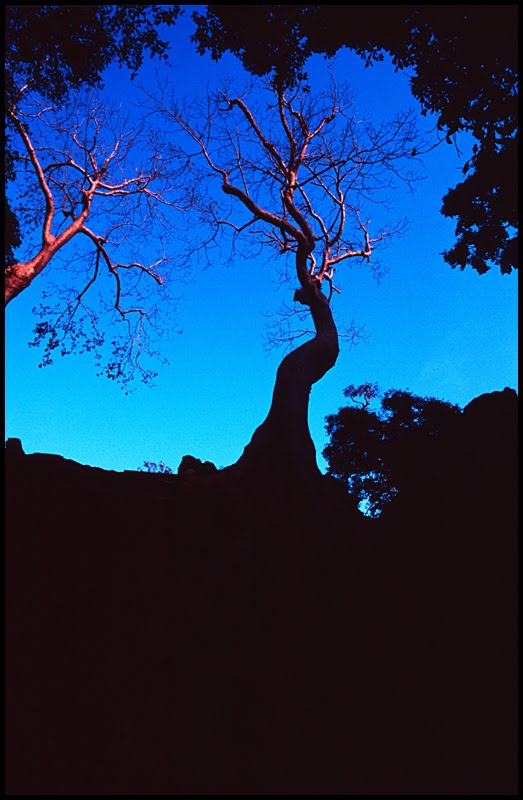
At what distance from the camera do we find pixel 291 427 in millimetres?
7418

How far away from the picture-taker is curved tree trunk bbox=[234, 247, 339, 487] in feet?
22.8

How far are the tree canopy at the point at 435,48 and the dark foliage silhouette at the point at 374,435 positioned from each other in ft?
26.8

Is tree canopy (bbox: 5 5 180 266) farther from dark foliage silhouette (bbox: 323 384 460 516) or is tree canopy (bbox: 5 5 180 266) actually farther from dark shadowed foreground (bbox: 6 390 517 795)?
dark foliage silhouette (bbox: 323 384 460 516)

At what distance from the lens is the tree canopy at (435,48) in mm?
5953

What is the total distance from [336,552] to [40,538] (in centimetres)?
331

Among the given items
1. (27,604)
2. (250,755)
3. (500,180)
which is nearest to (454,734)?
(250,755)

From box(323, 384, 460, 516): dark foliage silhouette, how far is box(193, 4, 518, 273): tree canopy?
8173 millimetres

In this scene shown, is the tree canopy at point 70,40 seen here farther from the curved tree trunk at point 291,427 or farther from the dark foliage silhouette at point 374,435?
the dark foliage silhouette at point 374,435

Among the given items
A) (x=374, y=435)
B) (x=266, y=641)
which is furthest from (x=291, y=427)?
(x=374, y=435)

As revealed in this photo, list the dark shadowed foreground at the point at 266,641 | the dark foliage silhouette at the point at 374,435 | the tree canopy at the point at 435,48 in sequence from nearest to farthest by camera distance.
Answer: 1. the dark shadowed foreground at the point at 266,641
2. the tree canopy at the point at 435,48
3. the dark foliage silhouette at the point at 374,435

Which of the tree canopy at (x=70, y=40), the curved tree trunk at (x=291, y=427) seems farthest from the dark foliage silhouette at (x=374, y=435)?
the tree canopy at (x=70, y=40)

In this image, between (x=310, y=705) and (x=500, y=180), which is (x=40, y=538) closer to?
(x=310, y=705)

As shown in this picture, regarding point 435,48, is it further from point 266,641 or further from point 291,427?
point 266,641

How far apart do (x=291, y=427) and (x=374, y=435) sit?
8992 mm
